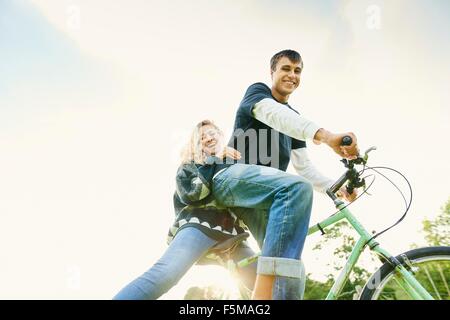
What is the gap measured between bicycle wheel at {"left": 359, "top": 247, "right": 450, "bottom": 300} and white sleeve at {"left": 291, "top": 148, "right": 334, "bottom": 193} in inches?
38.7

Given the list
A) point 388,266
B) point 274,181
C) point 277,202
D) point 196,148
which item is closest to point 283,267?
point 277,202

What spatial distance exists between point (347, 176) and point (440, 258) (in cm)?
74

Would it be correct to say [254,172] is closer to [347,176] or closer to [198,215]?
[198,215]

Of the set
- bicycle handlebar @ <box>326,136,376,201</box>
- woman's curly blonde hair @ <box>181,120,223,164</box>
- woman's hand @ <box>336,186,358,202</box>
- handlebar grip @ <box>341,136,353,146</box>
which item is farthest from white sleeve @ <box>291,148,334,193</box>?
handlebar grip @ <box>341,136,353,146</box>

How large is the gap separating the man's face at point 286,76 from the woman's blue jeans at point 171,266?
1.28 metres

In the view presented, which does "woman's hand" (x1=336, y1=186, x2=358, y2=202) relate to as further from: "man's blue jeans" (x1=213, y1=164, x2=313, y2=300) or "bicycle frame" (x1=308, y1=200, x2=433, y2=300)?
"man's blue jeans" (x1=213, y1=164, x2=313, y2=300)

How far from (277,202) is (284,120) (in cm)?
61

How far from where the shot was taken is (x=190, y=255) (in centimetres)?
239

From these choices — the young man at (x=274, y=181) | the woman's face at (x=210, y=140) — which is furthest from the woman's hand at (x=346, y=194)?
the woman's face at (x=210, y=140)

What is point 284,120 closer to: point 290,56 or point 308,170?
point 290,56

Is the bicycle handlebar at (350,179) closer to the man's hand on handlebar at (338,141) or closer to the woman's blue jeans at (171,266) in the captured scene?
the man's hand on handlebar at (338,141)

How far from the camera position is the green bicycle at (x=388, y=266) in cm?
229

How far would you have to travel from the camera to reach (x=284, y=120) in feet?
8.13
